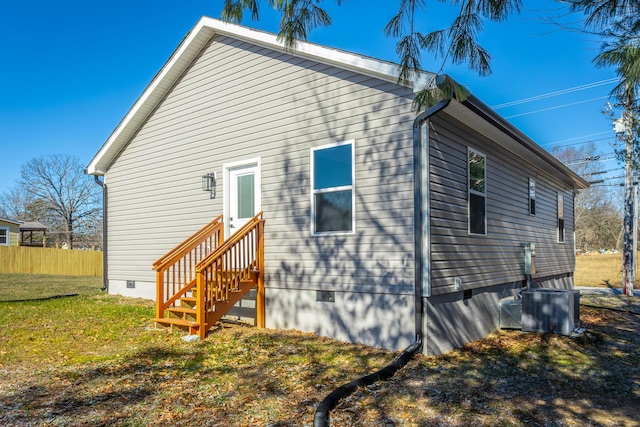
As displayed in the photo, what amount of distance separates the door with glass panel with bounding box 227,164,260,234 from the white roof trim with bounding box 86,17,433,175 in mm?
2137

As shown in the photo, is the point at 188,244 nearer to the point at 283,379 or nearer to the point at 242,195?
the point at 242,195

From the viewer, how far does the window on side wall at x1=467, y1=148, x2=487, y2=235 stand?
7.11m

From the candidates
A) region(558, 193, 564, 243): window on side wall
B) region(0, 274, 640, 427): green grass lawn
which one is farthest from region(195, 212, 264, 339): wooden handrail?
region(558, 193, 564, 243): window on side wall

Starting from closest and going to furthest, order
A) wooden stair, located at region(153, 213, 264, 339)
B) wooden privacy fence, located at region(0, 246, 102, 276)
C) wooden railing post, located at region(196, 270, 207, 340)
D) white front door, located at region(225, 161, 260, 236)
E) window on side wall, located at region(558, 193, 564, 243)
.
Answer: wooden railing post, located at region(196, 270, 207, 340) → wooden stair, located at region(153, 213, 264, 339) → white front door, located at region(225, 161, 260, 236) → window on side wall, located at region(558, 193, 564, 243) → wooden privacy fence, located at region(0, 246, 102, 276)

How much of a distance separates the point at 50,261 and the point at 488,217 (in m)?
22.4

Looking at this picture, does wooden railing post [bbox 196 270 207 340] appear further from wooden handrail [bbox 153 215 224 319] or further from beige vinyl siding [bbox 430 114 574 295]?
beige vinyl siding [bbox 430 114 574 295]

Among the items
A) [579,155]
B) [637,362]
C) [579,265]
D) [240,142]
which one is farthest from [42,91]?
[579,155]

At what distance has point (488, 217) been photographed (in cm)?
763

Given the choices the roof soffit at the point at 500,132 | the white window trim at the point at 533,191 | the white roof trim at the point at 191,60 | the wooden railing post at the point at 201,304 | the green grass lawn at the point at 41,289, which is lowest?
the green grass lawn at the point at 41,289

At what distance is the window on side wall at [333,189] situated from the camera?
6.45 metres

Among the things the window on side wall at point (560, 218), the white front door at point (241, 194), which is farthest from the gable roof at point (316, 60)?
the white front door at point (241, 194)

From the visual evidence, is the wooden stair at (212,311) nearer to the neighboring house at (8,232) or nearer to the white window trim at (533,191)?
the white window trim at (533,191)

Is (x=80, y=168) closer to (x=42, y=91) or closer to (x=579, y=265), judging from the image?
(x=42, y=91)

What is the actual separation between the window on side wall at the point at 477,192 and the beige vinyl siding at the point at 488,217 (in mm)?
143
